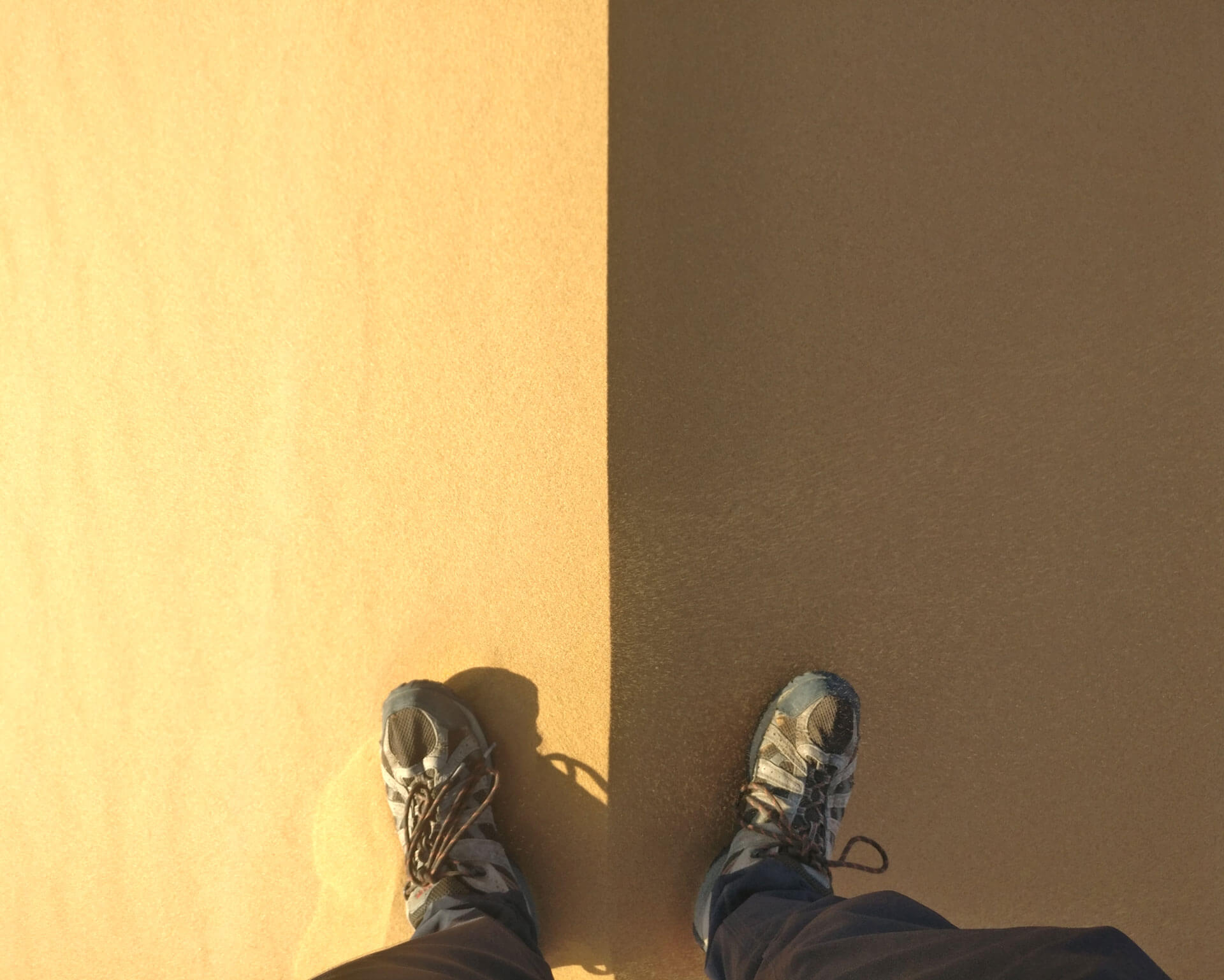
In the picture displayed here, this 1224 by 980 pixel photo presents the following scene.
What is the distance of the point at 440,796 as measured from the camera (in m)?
1.05

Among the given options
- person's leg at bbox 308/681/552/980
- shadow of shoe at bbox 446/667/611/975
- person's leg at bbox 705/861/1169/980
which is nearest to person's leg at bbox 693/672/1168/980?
person's leg at bbox 705/861/1169/980

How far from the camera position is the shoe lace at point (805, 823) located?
1046 mm

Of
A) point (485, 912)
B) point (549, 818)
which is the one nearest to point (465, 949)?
point (485, 912)

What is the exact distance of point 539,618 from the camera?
1.08 metres

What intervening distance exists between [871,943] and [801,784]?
35cm

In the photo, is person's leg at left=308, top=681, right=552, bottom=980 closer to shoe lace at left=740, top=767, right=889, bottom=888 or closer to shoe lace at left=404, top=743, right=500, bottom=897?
shoe lace at left=404, top=743, right=500, bottom=897

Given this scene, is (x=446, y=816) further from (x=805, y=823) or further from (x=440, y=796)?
(x=805, y=823)

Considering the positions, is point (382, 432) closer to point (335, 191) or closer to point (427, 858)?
point (335, 191)

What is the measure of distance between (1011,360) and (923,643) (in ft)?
1.48

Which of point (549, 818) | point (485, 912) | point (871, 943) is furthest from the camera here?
point (549, 818)

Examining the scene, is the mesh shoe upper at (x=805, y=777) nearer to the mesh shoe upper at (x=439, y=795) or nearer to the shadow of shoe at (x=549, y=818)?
the shadow of shoe at (x=549, y=818)

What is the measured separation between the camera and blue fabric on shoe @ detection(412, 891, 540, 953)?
3.15 ft

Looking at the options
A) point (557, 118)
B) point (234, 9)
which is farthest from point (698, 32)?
point (234, 9)

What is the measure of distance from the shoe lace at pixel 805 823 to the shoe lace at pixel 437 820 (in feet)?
1.24
